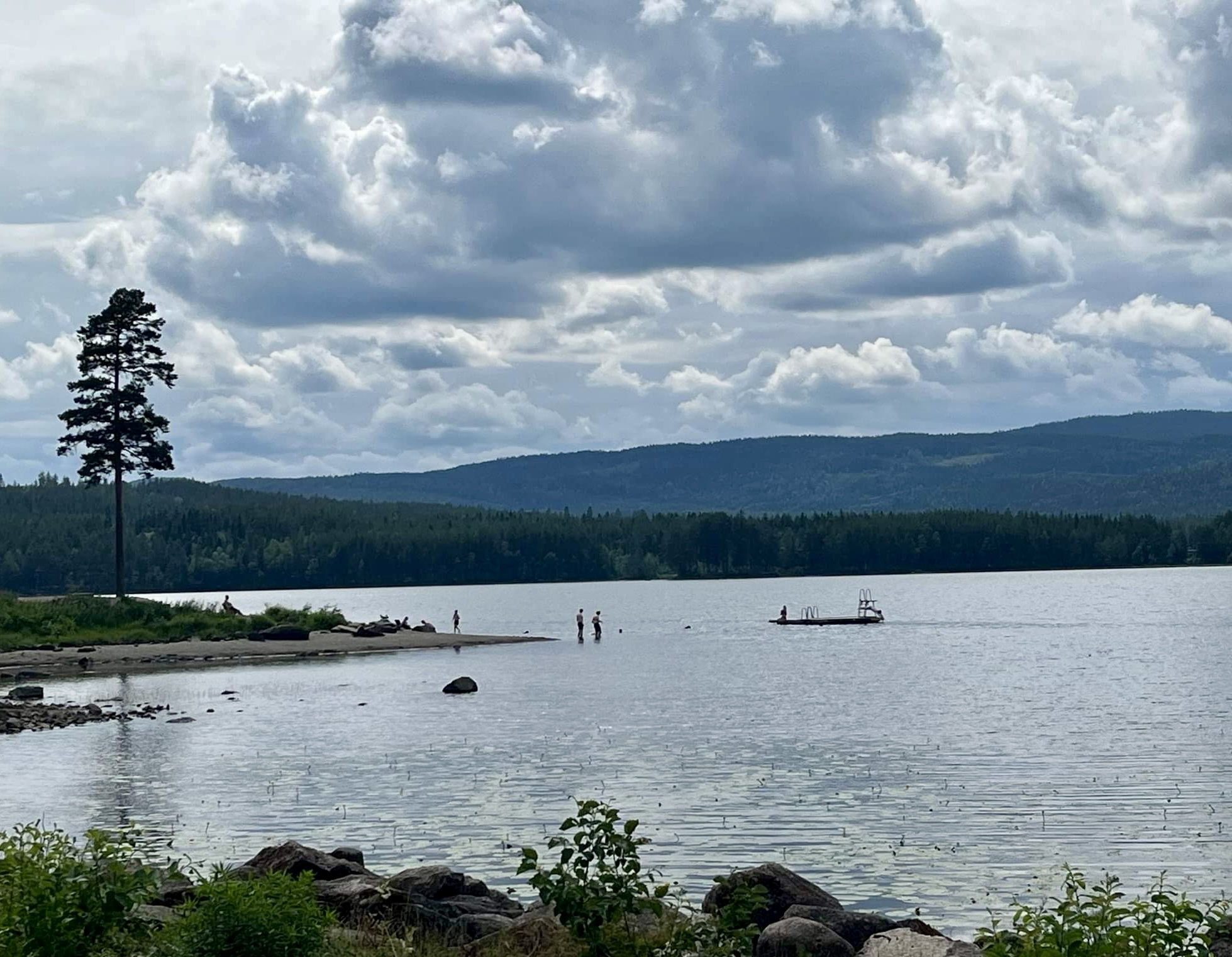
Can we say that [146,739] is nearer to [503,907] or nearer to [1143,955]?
[503,907]

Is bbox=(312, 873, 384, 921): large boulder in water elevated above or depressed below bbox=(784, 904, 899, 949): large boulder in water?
above

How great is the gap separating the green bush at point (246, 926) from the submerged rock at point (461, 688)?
175 ft

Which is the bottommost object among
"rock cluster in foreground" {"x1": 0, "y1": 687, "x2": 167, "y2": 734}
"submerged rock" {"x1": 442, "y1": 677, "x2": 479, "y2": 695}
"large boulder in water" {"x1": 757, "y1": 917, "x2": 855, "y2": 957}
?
"submerged rock" {"x1": 442, "y1": 677, "x2": 479, "y2": 695}

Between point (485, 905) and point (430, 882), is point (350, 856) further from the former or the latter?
point (485, 905)

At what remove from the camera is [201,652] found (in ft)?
268

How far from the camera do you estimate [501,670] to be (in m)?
82.6

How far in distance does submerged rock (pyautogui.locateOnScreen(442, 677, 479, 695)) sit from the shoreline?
51.3 ft

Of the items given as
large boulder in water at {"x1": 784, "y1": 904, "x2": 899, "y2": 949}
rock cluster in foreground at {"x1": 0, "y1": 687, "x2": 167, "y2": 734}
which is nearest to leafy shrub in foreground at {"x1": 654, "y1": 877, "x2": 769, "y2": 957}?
large boulder in water at {"x1": 784, "y1": 904, "x2": 899, "y2": 949}

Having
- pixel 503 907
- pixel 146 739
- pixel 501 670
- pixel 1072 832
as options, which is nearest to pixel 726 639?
pixel 501 670

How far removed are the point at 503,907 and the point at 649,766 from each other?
1985cm

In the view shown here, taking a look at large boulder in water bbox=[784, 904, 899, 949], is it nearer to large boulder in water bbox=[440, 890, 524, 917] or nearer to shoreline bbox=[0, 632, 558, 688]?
large boulder in water bbox=[440, 890, 524, 917]

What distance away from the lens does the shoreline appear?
70.6 metres

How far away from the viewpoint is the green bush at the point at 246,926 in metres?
13.4

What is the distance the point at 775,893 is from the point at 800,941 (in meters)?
2.63
